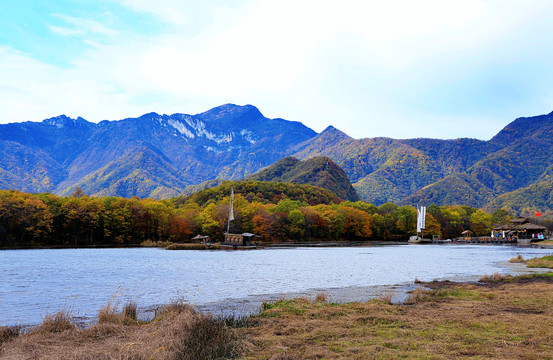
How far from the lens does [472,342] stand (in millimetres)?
11719

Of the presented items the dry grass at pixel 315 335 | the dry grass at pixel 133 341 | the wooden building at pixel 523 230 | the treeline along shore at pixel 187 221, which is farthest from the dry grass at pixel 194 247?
the wooden building at pixel 523 230

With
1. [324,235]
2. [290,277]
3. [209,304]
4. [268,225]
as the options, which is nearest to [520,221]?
A: [324,235]

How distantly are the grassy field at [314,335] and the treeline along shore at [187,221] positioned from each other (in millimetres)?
89472

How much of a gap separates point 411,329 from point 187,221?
113599 millimetres

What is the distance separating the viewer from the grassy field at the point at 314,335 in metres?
10.6

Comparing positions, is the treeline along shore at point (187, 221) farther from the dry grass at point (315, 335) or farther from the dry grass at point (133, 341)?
the dry grass at point (315, 335)

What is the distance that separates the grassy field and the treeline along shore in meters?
89.5

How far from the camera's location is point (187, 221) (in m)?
123

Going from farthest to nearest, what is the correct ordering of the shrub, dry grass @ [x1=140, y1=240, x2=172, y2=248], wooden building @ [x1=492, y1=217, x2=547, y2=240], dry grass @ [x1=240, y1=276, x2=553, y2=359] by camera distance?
wooden building @ [x1=492, y1=217, x2=547, y2=240] < dry grass @ [x1=140, y1=240, x2=172, y2=248] < dry grass @ [x1=240, y1=276, x2=553, y2=359] < the shrub

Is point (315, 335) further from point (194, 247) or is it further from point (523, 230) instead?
point (523, 230)

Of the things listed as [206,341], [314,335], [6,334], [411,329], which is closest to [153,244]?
[6,334]

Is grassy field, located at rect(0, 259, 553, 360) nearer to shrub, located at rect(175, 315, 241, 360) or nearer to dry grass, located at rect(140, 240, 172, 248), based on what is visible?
shrub, located at rect(175, 315, 241, 360)

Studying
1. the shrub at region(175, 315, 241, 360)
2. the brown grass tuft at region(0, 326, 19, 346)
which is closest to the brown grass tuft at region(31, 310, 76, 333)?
the brown grass tuft at region(0, 326, 19, 346)

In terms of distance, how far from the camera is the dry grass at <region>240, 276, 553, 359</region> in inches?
427
